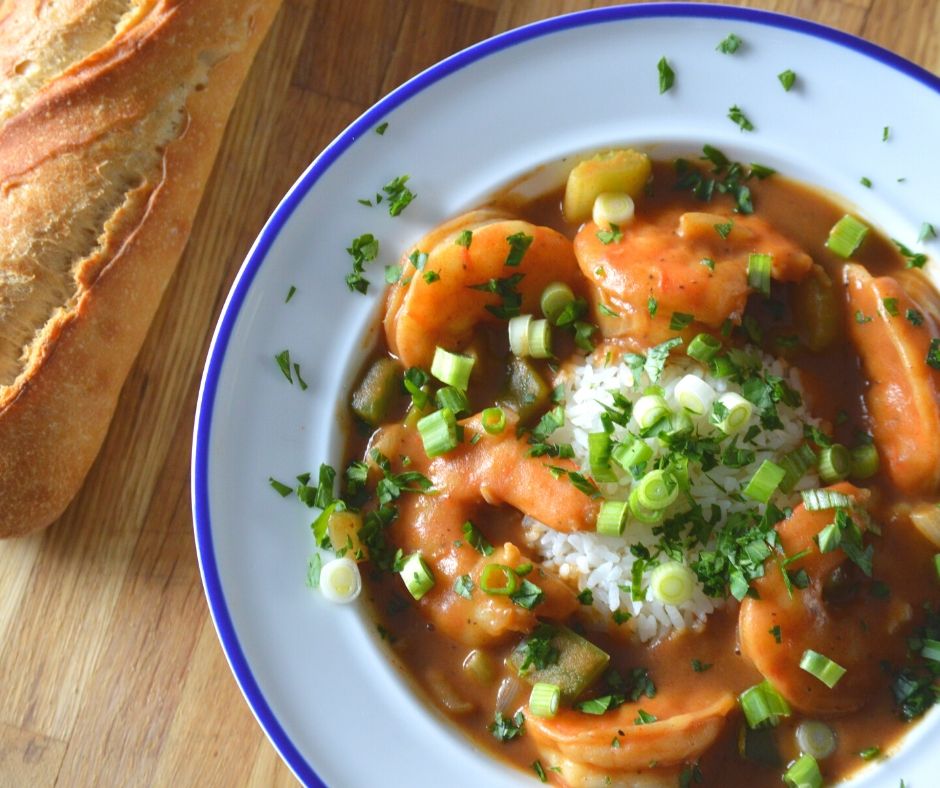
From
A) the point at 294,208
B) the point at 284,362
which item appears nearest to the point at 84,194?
the point at 294,208

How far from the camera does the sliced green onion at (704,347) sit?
10.9ft

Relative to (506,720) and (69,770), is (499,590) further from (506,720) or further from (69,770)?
(69,770)

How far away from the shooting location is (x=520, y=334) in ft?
11.3

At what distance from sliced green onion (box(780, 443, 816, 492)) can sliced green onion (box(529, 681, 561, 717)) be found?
102 centimetres

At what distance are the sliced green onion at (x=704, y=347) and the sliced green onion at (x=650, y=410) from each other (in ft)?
0.61

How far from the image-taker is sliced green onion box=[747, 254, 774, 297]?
10.9 ft

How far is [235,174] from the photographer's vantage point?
3869mm

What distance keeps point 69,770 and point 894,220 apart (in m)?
3.48

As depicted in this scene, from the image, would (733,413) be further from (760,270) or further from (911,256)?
(911,256)

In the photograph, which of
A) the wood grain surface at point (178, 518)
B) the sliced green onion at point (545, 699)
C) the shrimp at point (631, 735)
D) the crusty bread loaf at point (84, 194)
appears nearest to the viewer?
the shrimp at point (631, 735)

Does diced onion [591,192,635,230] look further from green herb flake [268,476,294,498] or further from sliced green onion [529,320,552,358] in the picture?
green herb flake [268,476,294,498]

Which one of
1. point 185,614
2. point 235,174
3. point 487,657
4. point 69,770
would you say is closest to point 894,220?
point 487,657

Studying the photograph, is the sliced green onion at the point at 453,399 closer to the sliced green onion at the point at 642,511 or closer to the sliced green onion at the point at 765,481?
the sliced green onion at the point at 642,511

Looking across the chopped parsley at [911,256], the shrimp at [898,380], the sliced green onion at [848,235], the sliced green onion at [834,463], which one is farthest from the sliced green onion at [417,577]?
the chopped parsley at [911,256]
